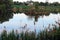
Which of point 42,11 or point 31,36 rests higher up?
point 31,36

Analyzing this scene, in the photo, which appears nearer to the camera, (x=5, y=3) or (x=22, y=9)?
(x=5, y=3)

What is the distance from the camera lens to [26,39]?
348 inches

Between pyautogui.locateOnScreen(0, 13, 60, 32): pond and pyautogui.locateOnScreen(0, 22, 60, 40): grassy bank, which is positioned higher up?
pyautogui.locateOnScreen(0, 22, 60, 40): grassy bank

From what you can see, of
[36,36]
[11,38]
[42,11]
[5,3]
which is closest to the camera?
[11,38]

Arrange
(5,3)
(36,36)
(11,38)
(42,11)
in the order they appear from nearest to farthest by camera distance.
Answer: (11,38), (36,36), (5,3), (42,11)

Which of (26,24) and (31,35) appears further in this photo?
Answer: (26,24)

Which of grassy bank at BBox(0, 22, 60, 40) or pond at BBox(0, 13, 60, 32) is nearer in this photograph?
grassy bank at BBox(0, 22, 60, 40)

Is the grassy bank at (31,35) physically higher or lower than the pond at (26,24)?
higher

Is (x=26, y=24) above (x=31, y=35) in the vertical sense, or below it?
above

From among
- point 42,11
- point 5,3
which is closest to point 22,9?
point 42,11

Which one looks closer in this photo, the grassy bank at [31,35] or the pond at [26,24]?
the grassy bank at [31,35]

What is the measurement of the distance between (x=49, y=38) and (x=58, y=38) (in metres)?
0.40

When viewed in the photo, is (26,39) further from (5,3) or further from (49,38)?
(5,3)

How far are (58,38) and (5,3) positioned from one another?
22.2m
